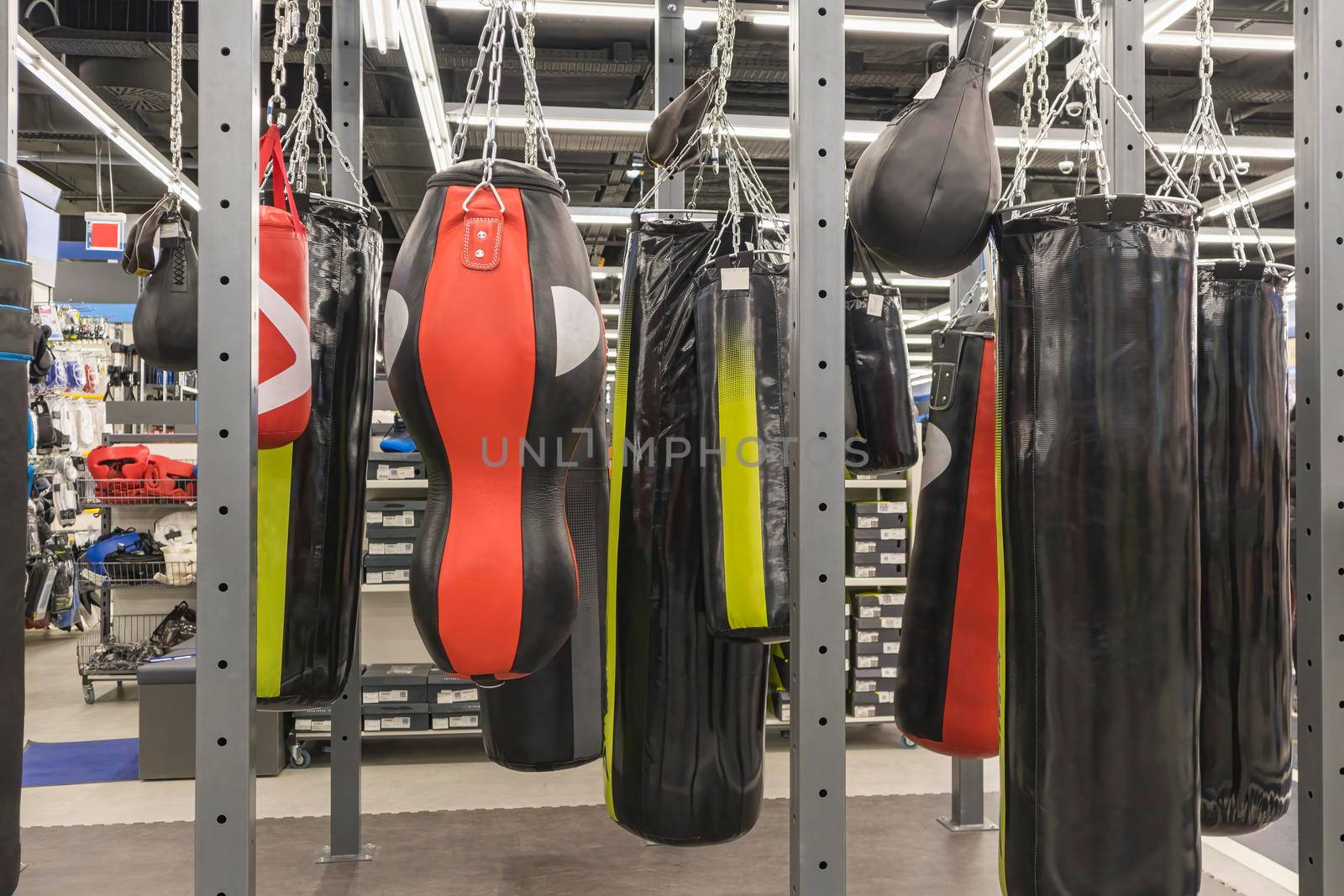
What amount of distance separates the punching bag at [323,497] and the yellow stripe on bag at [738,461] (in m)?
0.80

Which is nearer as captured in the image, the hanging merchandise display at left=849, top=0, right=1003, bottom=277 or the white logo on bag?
the hanging merchandise display at left=849, top=0, right=1003, bottom=277

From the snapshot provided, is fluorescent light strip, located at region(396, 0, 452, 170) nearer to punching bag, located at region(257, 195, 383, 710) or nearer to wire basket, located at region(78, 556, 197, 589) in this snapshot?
punching bag, located at region(257, 195, 383, 710)

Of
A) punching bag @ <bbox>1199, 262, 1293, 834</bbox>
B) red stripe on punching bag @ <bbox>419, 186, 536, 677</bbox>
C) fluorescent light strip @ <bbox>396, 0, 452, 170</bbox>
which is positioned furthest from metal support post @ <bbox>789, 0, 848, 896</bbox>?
fluorescent light strip @ <bbox>396, 0, 452, 170</bbox>

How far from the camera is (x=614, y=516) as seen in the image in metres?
1.83

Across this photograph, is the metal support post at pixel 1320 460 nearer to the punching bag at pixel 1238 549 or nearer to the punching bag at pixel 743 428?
the punching bag at pixel 1238 549

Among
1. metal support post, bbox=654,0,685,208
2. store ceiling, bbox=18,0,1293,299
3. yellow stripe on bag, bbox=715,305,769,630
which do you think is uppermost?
store ceiling, bbox=18,0,1293,299

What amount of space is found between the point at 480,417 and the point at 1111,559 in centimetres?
89

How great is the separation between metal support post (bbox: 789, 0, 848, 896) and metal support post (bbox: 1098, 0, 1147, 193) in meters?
1.14


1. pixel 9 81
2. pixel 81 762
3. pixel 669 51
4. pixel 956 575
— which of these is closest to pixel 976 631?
pixel 956 575

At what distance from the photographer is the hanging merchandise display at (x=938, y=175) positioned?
1373 millimetres

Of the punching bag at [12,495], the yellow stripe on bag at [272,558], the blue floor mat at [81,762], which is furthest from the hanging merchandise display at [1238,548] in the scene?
the blue floor mat at [81,762]

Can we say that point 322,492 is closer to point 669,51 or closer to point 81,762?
point 669,51

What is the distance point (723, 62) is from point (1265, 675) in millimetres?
1495

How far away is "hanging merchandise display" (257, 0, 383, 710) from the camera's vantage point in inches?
72.0
